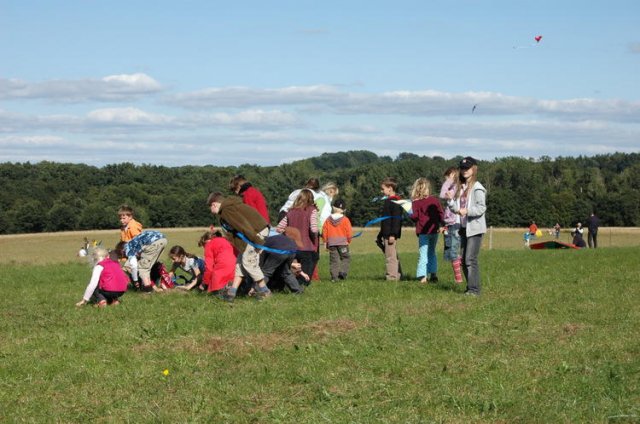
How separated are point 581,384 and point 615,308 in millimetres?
4206

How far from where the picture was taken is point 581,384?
6.85 meters

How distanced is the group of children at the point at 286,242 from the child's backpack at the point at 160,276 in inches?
0.7

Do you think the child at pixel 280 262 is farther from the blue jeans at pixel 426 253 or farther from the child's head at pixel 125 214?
the child's head at pixel 125 214

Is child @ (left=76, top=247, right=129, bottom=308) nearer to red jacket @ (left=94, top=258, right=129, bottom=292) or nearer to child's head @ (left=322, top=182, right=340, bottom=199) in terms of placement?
red jacket @ (left=94, top=258, right=129, bottom=292)

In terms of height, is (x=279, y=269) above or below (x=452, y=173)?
below

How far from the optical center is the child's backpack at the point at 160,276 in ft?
52.0

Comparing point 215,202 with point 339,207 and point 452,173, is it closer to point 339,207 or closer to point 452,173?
point 339,207

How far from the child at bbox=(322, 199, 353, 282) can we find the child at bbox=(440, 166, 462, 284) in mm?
2395

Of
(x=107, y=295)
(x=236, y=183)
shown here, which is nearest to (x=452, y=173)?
(x=236, y=183)

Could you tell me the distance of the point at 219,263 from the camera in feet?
45.6

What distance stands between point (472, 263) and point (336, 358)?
487cm

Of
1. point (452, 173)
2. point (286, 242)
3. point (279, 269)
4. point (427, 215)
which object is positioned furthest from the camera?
point (427, 215)

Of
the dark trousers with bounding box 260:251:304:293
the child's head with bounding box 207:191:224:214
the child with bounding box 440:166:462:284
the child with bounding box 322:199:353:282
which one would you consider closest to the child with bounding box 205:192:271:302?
the child's head with bounding box 207:191:224:214

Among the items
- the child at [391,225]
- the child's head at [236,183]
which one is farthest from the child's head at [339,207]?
the child's head at [236,183]
